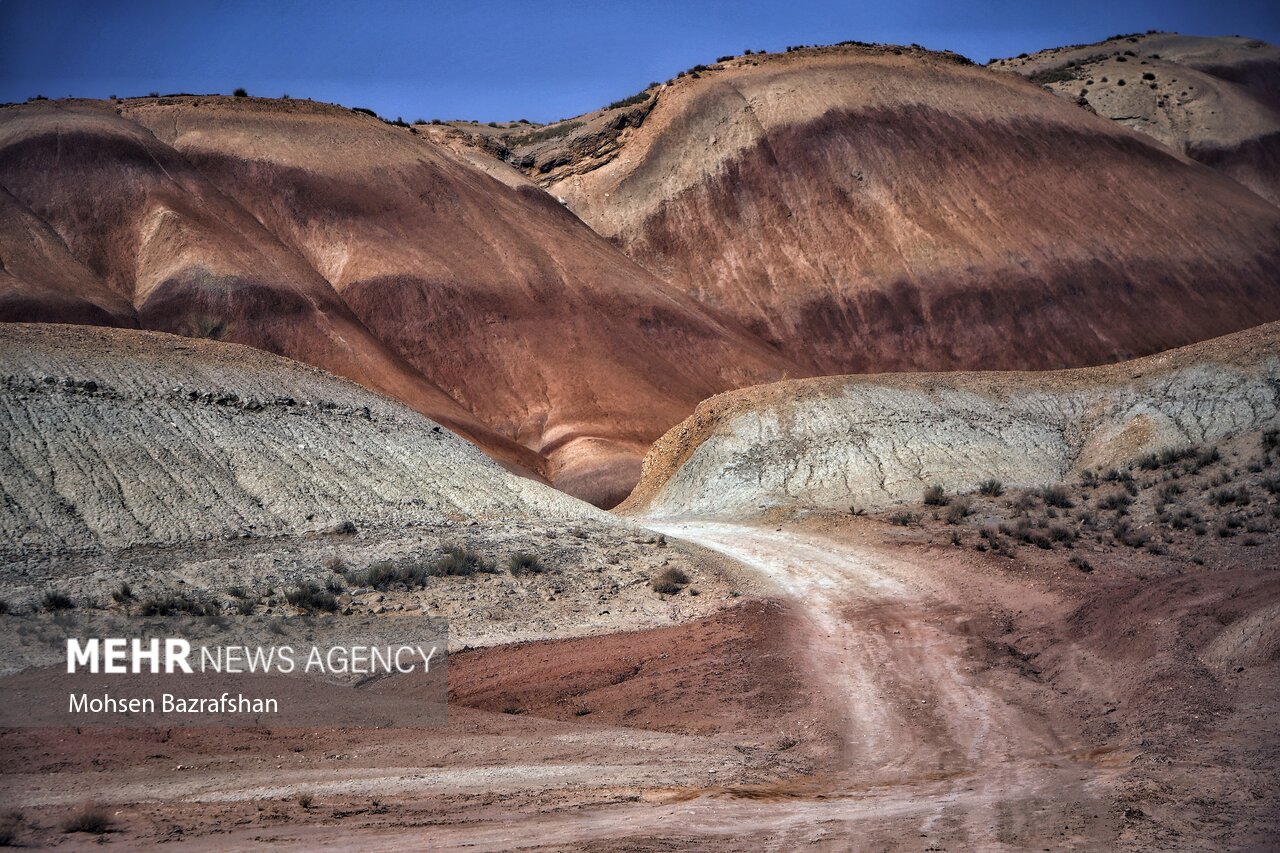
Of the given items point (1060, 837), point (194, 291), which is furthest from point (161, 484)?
point (194, 291)

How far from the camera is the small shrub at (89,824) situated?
31.0 feet

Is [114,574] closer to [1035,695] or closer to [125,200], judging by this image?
[1035,695]

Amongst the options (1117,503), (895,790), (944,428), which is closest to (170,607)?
(895,790)

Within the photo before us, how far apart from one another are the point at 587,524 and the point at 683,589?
548 centimetres

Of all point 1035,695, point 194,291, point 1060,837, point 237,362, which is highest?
point 194,291

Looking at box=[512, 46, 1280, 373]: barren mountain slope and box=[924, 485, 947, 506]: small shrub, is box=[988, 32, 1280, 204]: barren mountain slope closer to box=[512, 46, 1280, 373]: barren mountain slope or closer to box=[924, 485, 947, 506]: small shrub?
box=[512, 46, 1280, 373]: barren mountain slope

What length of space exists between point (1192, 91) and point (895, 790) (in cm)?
10306

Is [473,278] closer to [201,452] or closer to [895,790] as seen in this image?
[201,452]

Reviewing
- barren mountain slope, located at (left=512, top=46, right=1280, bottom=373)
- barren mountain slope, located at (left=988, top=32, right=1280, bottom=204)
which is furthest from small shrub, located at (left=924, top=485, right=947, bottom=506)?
barren mountain slope, located at (left=988, top=32, right=1280, bottom=204)

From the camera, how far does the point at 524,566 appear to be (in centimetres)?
2212

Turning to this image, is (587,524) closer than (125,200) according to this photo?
Yes

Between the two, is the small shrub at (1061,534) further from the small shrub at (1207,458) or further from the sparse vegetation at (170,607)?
the sparse vegetation at (170,607)

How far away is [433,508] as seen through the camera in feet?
89.7

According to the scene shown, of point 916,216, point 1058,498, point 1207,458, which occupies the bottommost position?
point 1058,498
